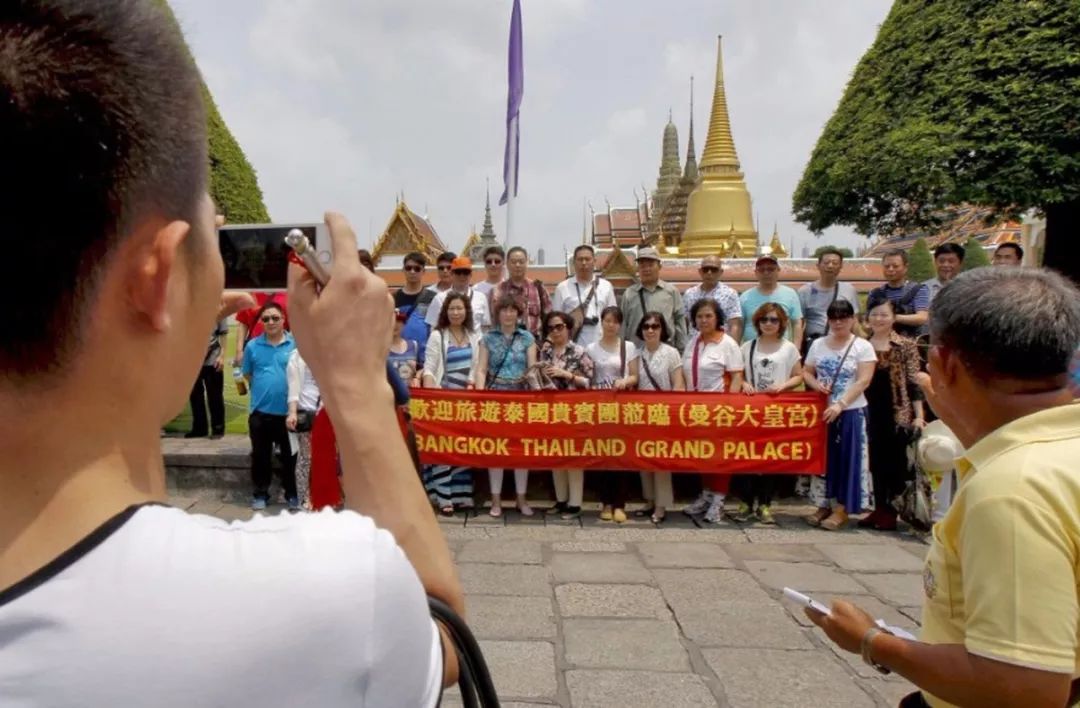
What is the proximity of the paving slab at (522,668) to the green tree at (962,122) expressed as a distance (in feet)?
26.4

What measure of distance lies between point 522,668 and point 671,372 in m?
3.16

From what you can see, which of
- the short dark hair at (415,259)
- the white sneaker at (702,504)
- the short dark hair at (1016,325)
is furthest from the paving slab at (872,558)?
the short dark hair at (415,259)

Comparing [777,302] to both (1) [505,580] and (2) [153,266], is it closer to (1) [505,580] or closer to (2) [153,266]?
(1) [505,580]

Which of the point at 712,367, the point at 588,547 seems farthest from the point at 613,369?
the point at 588,547

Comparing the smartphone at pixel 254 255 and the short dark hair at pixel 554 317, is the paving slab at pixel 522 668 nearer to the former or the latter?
the smartphone at pixel 254 255

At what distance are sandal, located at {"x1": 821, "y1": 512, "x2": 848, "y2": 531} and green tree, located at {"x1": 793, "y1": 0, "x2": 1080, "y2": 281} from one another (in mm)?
5215

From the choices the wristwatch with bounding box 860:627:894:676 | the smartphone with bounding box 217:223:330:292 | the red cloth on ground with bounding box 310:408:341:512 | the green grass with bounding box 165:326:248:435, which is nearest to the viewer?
the smartphone with bounding box 217:223:330:292

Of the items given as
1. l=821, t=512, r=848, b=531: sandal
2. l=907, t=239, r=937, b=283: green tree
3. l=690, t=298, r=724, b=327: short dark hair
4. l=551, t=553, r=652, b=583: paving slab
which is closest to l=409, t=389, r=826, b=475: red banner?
l=821, t=512, r=848, b=531: sandal

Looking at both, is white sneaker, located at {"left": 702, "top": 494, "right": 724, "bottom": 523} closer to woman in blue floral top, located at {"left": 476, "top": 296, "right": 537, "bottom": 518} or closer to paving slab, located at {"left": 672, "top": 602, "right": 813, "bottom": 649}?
woman in blue floral top, located at {"left": 476, "top": 296, "right": 537, "bottom": 518}

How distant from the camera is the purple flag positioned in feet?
34.9

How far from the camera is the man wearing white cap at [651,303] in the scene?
649 cm

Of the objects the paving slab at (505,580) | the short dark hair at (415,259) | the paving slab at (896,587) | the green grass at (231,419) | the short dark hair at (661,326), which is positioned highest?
the short dark hair at (415,259)

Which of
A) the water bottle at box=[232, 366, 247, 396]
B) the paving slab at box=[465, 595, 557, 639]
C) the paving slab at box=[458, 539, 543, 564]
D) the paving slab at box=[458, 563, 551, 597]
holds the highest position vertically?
the water bottle at box=[232, 366, 247, 396]

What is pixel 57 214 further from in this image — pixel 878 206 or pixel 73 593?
pixel 878 206
